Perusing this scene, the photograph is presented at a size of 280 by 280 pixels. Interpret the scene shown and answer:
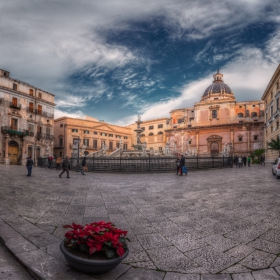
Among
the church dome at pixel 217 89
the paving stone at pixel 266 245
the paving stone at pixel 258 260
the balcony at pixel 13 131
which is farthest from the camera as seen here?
the church dome at pixel 217 89

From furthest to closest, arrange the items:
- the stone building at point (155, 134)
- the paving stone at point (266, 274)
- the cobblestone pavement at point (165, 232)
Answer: the stone building at point (155, 134), the cobblestone pavement at point (165, 232), the paving stone at point (266, 274)

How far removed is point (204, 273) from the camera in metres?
2.58

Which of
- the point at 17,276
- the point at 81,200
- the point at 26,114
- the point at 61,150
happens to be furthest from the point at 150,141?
the point at 17,276

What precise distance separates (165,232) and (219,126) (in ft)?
137

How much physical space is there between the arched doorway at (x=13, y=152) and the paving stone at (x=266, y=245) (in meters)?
33.8

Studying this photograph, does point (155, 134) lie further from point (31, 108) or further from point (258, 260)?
point (258, 260)

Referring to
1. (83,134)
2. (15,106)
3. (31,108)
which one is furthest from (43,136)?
(83,134)

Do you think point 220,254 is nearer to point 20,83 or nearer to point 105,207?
point 105,207

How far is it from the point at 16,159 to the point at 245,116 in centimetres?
4270

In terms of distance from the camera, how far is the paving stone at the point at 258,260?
2724 millimetres

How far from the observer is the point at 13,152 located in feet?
100

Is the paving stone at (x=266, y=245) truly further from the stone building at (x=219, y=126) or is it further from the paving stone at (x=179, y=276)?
the stone building at (x=219, y=126)

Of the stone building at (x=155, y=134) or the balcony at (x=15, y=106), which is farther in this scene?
the stone building at (x=155, y=134)

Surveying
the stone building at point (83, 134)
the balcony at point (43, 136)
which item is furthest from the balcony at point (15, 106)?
the stone building at point (83, 134)
